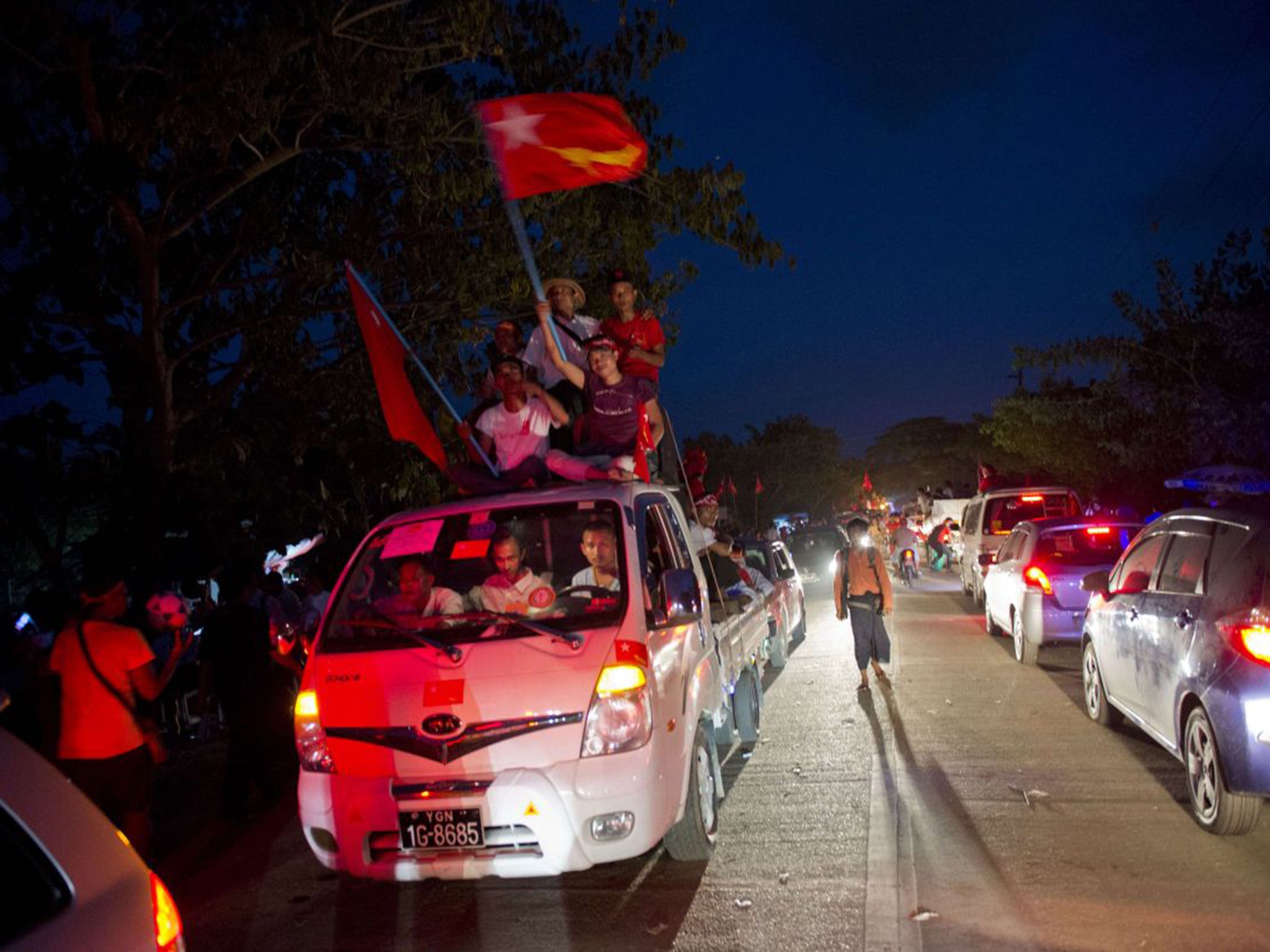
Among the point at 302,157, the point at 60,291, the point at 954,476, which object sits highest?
the point at 302,157

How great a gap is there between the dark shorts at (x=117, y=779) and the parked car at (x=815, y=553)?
21.5m

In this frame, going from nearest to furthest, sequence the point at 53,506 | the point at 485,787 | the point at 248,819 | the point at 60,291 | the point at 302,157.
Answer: the point at 485,787 < the point at 248,819 < the point at 60,291 < the point at 302,157 < the point at 53,506

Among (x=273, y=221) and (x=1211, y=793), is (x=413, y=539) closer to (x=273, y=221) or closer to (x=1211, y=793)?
(x=1211, y=793)

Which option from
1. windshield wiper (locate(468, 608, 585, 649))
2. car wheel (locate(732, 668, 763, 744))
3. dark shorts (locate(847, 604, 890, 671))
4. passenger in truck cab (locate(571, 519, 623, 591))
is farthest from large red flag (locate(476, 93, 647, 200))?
dark shorts (locate(847, 604, 890, 671))

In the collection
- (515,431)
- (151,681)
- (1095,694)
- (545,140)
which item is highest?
(545,140)

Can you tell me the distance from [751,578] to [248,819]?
5.08 meters

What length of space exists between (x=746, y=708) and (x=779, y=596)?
4040 mm

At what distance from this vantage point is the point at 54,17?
33.8 feet

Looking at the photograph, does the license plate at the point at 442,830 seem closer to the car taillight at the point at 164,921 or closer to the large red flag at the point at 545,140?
the car taillight at the point at 164,921

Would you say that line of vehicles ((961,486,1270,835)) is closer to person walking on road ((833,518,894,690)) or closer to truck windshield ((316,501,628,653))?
person walking on road ((833,518,894,690))

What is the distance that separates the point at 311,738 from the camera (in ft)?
17.0

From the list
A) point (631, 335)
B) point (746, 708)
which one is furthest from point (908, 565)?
point (631, 335)

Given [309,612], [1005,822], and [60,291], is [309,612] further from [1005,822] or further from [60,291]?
[1005,822]

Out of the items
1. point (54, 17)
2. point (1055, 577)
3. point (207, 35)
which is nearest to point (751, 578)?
point (1055, 577)
